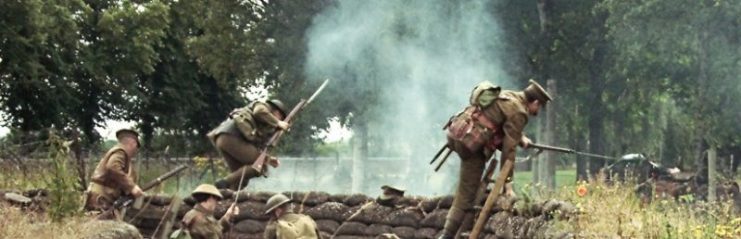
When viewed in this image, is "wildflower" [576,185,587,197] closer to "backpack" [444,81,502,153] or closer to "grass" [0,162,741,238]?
"grass" [0,162,741,238]

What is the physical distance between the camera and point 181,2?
3497cm

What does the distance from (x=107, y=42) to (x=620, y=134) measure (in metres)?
16.1

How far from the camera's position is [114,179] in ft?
44.4

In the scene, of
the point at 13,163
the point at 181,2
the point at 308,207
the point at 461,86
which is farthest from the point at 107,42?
the point at 308,207

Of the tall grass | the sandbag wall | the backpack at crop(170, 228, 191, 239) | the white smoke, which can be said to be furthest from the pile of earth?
the white smoke

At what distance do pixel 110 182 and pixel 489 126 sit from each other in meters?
4.38

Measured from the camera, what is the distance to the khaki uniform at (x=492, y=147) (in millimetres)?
11000

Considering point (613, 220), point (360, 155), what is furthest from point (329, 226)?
point (360, 155)

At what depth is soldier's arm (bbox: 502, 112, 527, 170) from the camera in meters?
11.0

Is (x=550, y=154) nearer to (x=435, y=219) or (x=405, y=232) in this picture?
(x=405, y=232)

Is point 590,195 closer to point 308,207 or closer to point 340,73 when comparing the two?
point 308,207

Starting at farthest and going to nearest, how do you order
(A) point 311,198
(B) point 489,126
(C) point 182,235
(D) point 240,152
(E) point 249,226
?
1. (E) point 249,226
2. (A) point 311,198
3. (D) point 240,152
4. (B) point 489,126
5. (C) point 182,235

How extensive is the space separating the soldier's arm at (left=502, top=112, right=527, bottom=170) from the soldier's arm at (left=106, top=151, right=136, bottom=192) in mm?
4321

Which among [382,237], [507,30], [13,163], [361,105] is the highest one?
[507,30]
